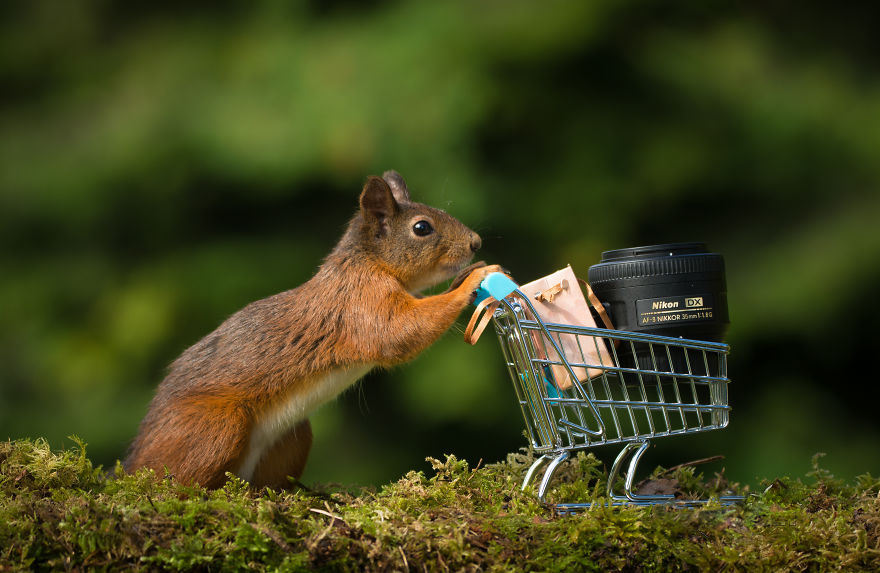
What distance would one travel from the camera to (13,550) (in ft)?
5.56

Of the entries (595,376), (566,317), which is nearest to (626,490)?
(595,376)

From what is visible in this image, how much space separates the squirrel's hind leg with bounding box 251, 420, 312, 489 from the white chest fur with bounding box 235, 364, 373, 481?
41mm

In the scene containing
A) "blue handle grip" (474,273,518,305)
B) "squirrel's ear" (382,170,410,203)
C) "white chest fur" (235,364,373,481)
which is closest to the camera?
"blue handle grip" (474,273,518,305)

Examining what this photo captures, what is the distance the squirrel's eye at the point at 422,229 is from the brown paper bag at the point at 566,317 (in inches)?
25.9

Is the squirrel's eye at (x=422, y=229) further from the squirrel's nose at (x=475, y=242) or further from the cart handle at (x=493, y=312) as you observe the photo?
the cart handle at (x=493, y=312)

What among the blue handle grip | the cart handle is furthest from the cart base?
the blue handle grip

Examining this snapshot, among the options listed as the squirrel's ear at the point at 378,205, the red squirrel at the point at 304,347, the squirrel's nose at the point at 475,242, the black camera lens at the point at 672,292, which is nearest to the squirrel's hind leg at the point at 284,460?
the red squirrel at the point at 304,347

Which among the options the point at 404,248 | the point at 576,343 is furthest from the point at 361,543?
the point at 404,248

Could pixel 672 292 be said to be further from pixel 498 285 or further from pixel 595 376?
pixel 498 285

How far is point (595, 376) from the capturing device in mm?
2404

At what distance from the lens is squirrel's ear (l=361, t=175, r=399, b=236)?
9.61 ft

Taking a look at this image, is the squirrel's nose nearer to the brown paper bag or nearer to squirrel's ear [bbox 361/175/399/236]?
squirrel's ear [bbox 361/175/399/236]

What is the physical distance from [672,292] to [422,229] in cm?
101

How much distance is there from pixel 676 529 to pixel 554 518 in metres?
0.31
